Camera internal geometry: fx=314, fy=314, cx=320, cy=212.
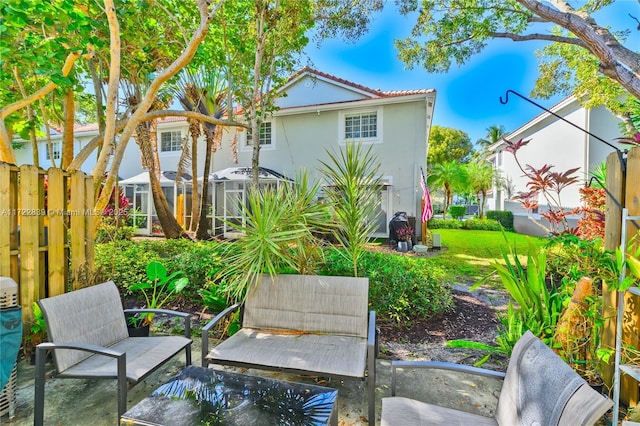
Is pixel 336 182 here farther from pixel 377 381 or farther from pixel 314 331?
pixel 377 381

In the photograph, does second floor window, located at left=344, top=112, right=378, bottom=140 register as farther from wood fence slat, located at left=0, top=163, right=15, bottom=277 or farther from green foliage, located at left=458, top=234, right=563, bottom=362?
wood fence slat, located at left=0, top=163, right=15, bottom=277

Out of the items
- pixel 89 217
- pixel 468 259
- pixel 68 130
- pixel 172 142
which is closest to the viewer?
pixel 89 217

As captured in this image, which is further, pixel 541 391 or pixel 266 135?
pixel 266 135

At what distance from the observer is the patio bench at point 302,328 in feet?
8.54

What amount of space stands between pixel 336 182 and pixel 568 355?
8.59 feet

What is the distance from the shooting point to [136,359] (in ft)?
8.33

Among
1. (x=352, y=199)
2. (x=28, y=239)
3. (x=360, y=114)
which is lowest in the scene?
(x=28, y=239)

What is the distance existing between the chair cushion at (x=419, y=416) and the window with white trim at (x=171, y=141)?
15.5 metres

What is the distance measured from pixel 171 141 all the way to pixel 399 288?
1454 centimetres

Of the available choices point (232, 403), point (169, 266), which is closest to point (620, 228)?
point (232, 403)

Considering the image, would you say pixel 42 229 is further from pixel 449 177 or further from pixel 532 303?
pixel 449 177

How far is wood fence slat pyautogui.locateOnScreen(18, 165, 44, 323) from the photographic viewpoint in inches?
123

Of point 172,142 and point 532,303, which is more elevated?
point 172,142

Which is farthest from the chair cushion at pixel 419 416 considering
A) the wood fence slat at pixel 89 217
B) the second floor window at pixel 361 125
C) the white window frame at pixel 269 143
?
the white window frame at pixel 269 143
